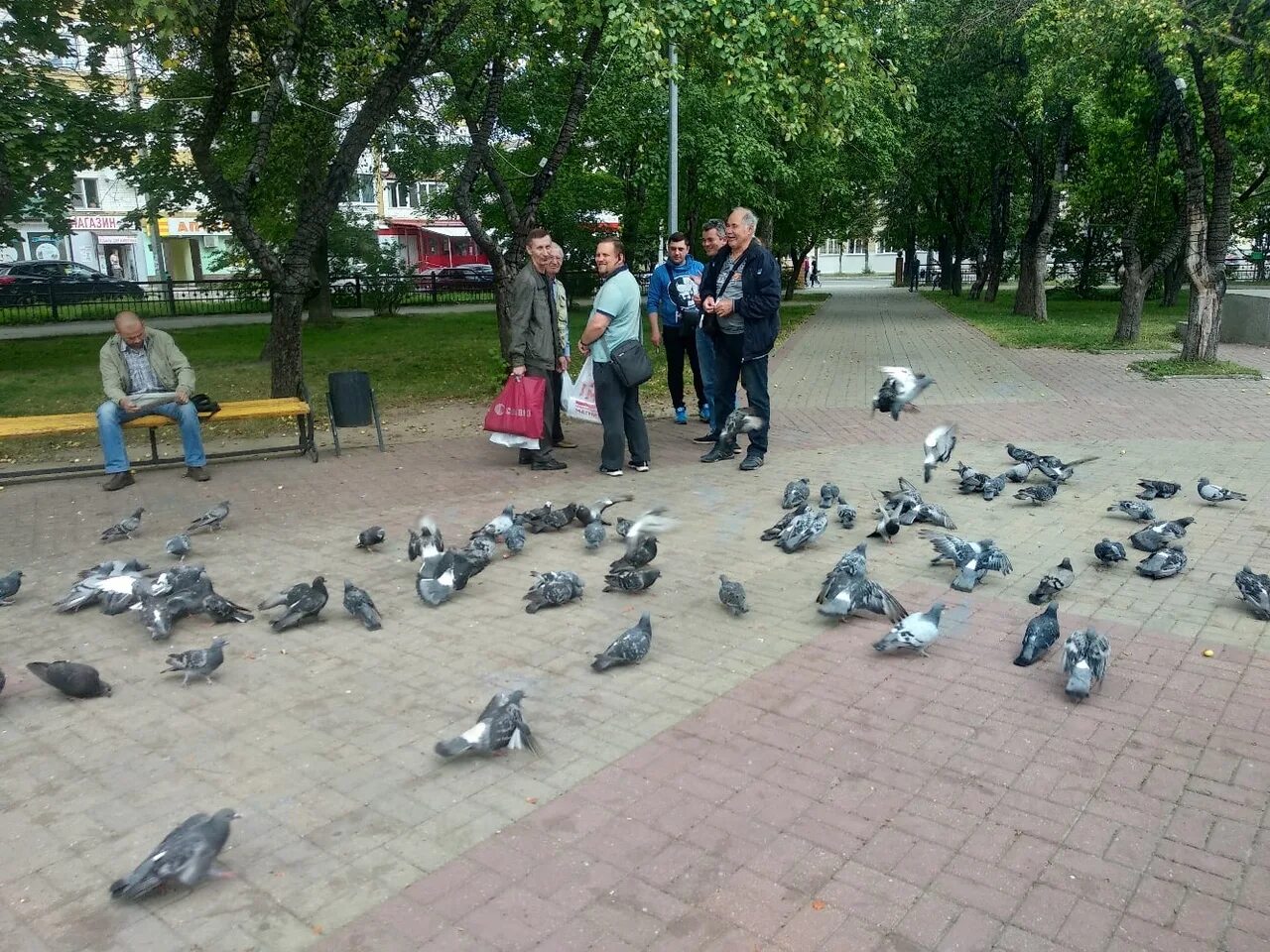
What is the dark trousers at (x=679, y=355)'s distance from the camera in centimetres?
1105

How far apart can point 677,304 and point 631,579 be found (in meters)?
5.47

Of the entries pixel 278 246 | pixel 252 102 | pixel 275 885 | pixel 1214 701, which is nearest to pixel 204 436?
pixel 252 102

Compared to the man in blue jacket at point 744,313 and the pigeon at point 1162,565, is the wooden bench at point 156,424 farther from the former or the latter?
the pigeon at point 1162,565

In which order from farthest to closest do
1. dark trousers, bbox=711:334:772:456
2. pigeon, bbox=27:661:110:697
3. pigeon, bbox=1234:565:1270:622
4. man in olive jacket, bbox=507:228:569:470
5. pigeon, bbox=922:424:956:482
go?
dark trousers, bbox=711:334:772:456 < man in olive jacket, bbox=507:228:569:470 < pigeon, bbox=922:424:956:482 < pigeon, bbox=1234:565:1270:622 < pigeon, bbox=27:661:110:697

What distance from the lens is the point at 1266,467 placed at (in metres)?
8.88

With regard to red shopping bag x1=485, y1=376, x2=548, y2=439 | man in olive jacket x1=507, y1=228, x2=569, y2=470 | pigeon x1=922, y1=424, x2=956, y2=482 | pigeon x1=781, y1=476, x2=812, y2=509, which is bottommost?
pigeon x1=781, y1=476, x2=812, y2=509

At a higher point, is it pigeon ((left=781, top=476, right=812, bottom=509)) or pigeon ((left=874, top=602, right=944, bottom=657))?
pigeon ((left=781, top=476, right=812, bottom=509))

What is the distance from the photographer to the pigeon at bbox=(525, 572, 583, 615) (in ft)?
19.3

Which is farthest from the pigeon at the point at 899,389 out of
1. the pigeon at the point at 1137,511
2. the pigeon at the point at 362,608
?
the pigeon at the point at 362,608

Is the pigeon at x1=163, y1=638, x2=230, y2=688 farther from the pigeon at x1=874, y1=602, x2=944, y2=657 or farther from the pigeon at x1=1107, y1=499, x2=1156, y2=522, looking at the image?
the pigeon at x1=1107, y1=499, x2=1156, y2=522

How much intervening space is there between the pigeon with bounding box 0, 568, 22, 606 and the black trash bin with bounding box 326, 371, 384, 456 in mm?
4148

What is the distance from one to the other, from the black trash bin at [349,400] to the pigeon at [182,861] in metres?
7.10

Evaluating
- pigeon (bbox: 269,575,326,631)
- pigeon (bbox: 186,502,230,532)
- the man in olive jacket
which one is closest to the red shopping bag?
the man in olive jacket

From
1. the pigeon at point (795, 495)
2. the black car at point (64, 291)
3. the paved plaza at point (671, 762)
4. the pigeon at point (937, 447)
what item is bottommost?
the paved plaza at point (671, 762)
